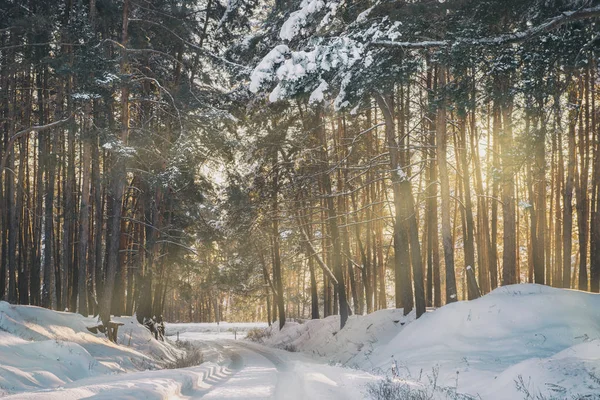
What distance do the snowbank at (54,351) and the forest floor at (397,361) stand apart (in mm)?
33

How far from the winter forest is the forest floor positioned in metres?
0.12

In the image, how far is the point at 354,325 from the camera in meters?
20.0

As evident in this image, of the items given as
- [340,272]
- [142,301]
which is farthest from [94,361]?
[340,272]

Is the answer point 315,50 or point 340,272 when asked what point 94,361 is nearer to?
point 315,50

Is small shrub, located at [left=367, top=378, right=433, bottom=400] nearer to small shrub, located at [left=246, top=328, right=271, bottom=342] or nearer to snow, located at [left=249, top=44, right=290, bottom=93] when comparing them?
snow, located at [left=249, top=44, right=290, bottom=93]

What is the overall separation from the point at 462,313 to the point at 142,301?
14.5 meters

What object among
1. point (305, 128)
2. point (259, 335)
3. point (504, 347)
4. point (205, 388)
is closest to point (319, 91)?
point (205, 388)

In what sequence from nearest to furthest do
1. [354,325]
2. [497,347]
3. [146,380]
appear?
[146,380] → [497,347] → [354,325]

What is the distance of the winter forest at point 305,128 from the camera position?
9.85m

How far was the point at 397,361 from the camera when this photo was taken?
12625 mm

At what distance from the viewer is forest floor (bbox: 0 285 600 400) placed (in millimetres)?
6938

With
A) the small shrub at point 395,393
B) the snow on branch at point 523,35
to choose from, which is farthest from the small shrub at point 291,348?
the snow on branch at point 523,35

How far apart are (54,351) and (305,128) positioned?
14.6 metres

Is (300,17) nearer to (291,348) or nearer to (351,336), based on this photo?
(351,336)
